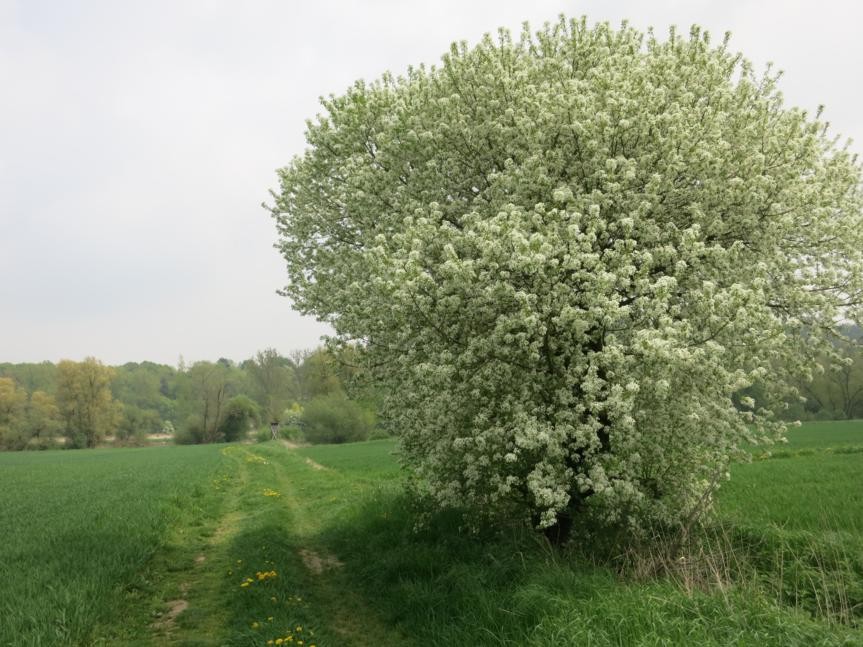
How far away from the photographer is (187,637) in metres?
9.34

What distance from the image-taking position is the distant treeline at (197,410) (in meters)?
87.5

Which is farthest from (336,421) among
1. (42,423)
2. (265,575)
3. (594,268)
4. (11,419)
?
(594,268)

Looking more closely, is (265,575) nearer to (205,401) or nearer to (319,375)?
(319,375)

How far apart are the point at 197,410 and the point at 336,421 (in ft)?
157

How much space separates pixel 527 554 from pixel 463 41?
11.9 meters

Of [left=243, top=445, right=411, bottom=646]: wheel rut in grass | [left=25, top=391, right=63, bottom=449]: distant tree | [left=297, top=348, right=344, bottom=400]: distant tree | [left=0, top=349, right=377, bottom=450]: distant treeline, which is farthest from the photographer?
[left=25, top=391, right=63, bottom=449]: distant tree

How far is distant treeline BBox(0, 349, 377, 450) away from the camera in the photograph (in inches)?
3445

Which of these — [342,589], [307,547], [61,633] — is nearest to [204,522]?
[307,547]

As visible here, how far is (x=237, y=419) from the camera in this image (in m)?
112

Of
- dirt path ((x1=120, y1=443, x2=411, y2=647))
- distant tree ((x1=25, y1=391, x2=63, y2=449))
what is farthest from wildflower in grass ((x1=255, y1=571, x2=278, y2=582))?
distant tree ((x1=25, y1=391, x2=63, y2=449))

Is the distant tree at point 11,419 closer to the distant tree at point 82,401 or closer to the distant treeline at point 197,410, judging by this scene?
the distant treeline at point 197,410

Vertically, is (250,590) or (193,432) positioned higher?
(193,432)

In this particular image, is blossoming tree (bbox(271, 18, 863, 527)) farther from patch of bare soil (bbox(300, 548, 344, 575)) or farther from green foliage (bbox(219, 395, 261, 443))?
green foliage (bbox(219, 395, 261, 443))

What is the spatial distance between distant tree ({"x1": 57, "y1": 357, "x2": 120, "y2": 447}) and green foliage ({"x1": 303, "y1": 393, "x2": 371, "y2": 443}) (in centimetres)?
5023
